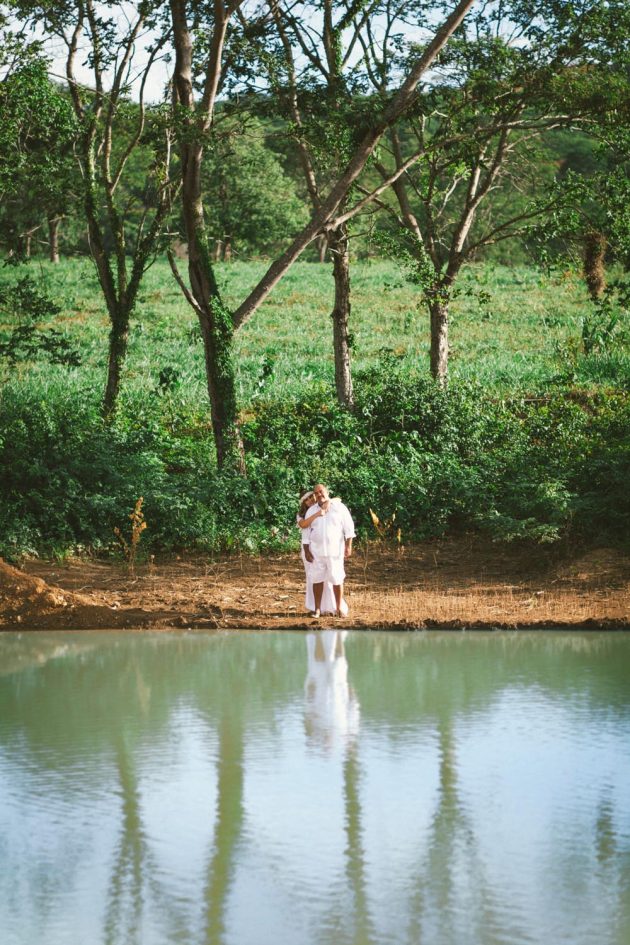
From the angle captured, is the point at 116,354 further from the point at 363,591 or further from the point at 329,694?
the point at 329,694

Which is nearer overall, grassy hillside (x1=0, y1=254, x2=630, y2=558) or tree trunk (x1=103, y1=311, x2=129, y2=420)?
grassy hillside (x1=0, y1=254, x2=630, y2=558)

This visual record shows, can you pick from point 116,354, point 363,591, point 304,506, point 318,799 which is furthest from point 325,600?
point 116,354

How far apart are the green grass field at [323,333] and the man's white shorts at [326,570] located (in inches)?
395

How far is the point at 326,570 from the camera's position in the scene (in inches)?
538

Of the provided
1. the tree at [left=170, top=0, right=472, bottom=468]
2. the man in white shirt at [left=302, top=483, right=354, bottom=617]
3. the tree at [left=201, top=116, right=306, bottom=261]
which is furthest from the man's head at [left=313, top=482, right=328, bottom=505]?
the tree at [left=201, top=116, right=306, bottom=261]

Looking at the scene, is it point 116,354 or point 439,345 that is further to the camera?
point 439,345

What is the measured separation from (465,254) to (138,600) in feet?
41.7

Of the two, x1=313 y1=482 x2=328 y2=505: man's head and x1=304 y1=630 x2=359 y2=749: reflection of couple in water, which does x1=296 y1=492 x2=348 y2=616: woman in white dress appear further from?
x1=304 y1=630 x2=359 y2=749: reflection of couple in water

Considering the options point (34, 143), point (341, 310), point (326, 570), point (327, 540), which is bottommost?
point (326, 570)

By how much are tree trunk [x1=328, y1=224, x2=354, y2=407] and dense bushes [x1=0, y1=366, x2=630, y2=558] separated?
738 mm

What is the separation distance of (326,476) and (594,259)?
9228 millimetres

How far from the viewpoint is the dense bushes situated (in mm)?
18562

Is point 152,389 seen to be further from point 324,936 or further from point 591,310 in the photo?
point 324,936

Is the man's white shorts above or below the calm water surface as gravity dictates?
above
